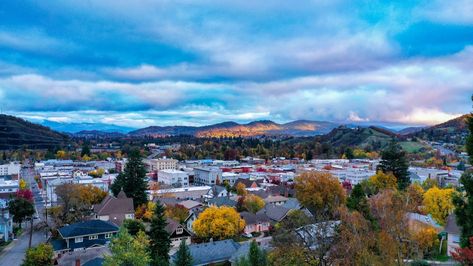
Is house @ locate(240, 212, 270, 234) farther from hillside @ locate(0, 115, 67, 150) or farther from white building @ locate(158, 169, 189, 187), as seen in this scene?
hillside @ locate(0, 115, 67, 150)

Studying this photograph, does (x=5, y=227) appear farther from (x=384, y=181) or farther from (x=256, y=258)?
(x=384, y=181)

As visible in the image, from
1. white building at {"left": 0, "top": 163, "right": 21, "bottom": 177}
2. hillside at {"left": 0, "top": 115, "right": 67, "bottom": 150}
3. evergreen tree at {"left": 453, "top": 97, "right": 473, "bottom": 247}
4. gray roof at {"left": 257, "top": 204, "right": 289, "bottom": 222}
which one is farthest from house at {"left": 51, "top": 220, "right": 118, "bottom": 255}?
hillside at {"left": 0, "top": 115, "right": 67, "bottom": 150}

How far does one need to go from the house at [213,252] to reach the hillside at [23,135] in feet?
497

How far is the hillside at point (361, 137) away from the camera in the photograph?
15462cm

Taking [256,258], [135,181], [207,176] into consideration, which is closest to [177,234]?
[256,258]

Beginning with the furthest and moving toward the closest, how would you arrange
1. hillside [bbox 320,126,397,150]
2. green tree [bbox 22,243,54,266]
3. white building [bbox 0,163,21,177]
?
hillside [bbox 320,126,397,150], white building [bbox 0,163,21,177], green tree [bbox 22,243,54,266]

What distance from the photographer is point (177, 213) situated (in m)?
36.3

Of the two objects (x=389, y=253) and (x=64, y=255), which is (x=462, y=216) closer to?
(x=389, y=253)

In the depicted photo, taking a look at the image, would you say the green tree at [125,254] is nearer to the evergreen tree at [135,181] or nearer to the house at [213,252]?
the house at [213,252]

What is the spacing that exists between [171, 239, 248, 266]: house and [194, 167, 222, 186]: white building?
41.0m

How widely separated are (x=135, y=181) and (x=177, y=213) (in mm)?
9319

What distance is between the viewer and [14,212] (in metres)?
37.1

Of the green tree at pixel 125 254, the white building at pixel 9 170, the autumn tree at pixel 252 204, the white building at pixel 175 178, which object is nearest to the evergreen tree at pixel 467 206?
the green tree at pixel 125 254

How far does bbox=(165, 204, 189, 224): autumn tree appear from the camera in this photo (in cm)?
3553
